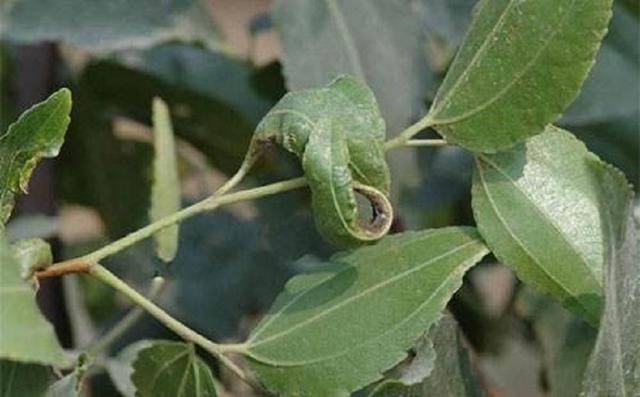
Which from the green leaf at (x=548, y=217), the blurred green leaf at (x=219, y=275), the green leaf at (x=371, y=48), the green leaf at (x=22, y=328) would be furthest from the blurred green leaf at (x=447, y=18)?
the green leaf at (x=22, y=328)

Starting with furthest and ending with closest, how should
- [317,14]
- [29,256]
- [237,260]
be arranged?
[237,260] < [317,14] < [29,256]

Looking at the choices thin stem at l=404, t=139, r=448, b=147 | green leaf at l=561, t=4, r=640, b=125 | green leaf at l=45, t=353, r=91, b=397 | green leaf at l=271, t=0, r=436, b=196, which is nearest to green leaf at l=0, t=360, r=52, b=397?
green leaf at l=45, t=353, r=91, b=397

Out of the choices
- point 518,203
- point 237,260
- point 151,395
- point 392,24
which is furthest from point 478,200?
point 237,260

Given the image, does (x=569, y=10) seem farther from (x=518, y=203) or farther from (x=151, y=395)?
(x=151, y=395)

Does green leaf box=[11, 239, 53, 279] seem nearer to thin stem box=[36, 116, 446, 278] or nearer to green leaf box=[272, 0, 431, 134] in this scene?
thin stem box=[36, 116, 446, 278]

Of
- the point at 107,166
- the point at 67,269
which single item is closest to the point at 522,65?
the point at 67,269

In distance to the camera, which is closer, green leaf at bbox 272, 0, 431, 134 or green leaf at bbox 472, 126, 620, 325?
green leaf at bbox 472, 126, 620, 325

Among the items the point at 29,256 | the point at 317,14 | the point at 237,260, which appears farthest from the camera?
the point at 237,260
